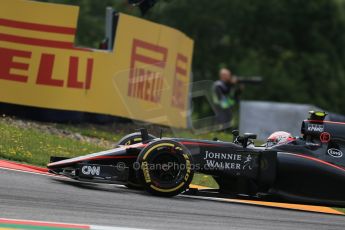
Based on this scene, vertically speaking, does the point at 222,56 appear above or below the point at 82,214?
above

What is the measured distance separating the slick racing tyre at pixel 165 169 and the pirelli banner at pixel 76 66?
17.9 ft

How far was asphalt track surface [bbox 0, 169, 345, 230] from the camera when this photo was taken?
23.8ft

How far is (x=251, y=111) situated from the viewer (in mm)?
22109

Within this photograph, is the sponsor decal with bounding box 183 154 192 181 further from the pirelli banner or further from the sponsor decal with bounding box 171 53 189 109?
the sponsor decal with bounding box 171 53 189 109

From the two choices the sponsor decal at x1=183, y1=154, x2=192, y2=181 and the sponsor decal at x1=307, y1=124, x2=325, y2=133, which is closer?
the sponsor decal at x1=183, y1=154, x2=192, y2=181

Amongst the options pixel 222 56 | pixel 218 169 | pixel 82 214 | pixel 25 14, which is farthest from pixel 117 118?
pixel 222 56

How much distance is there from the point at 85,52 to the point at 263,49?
34936mm

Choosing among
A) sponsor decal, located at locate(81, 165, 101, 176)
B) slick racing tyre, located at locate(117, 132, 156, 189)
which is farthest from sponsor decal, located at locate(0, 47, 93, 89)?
sponsor decal, located at locate(81, 165, 101, 176)

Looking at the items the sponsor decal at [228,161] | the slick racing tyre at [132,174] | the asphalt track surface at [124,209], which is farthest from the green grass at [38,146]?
the sponsor decal at [228,161]

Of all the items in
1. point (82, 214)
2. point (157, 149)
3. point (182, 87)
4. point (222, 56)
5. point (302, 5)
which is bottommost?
point (82, 214)

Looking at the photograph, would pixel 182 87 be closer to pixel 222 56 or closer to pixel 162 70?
pixel 162 70

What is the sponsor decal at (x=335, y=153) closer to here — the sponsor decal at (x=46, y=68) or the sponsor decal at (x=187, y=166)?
the sponsor decal at (x=187, y=166)

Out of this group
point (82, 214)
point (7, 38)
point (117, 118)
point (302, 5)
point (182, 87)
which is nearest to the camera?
point (82, 214)

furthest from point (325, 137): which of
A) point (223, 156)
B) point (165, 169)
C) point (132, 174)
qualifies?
point (132, 174)
